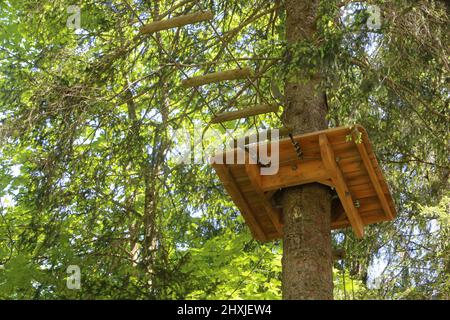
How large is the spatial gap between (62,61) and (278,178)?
3005 millimetres

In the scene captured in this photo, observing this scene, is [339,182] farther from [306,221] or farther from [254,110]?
[254,110]

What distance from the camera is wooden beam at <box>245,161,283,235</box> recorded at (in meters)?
5.08

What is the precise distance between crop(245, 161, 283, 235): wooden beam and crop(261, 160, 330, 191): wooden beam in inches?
2.2

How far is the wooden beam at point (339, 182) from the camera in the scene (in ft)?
15.7

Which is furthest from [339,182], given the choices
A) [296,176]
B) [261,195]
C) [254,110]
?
[254,110]

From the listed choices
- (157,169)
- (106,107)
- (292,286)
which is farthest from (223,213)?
(292,286)

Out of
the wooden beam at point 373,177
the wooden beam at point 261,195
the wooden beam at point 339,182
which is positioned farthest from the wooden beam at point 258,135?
the wooden beam at point 373,177

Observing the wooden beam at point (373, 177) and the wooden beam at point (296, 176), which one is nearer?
the wooden beam at point (373, 177)

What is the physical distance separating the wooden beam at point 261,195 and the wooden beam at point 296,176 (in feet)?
0.18

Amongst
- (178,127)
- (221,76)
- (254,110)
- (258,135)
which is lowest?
(258,135)

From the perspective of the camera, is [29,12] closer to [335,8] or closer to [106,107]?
[106,107]

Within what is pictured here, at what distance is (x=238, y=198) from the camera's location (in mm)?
5496

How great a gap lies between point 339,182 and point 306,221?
1.26 ft

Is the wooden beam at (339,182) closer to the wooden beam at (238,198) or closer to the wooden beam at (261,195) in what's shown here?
the wooden beam at (261,195)
